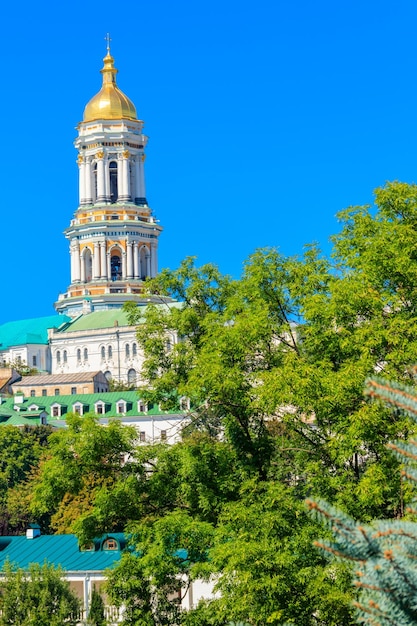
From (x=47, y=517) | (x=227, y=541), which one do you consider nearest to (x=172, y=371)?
(x=227, y=541)

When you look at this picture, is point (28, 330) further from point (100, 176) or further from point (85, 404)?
point (85, 404)

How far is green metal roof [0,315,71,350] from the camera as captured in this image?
5212 inches

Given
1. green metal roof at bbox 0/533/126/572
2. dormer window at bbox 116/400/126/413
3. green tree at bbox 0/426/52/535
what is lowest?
green metal roof at bbox 0/533/126/572

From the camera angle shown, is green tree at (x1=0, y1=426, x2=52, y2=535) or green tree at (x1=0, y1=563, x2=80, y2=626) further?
green tree at (x1=0, y1=426, x2=52, y2=535)

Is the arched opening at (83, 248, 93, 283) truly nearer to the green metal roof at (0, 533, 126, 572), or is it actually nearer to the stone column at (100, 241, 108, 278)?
the stone column at (100, 241, 108, 278)

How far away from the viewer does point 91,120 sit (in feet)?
471

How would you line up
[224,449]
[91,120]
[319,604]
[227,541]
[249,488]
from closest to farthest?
[319,604]
[227,541]
[249,488]
[224,449]
[91,120]

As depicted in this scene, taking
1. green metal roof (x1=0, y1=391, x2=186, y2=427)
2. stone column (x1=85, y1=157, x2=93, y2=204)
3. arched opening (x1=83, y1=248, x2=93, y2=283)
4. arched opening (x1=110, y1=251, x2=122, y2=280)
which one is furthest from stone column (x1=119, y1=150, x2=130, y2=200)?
green metal roof (x1=0, y1=391, x2=186, y2=427)

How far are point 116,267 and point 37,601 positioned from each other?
10775 cm

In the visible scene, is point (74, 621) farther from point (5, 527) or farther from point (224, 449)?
point (5, 527)

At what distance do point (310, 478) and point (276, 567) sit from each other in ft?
7.13

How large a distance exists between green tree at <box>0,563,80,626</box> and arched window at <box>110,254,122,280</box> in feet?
346

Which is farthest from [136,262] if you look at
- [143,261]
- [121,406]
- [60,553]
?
[60,553]

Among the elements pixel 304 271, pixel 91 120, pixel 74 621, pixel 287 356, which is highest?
pixel 91 120
